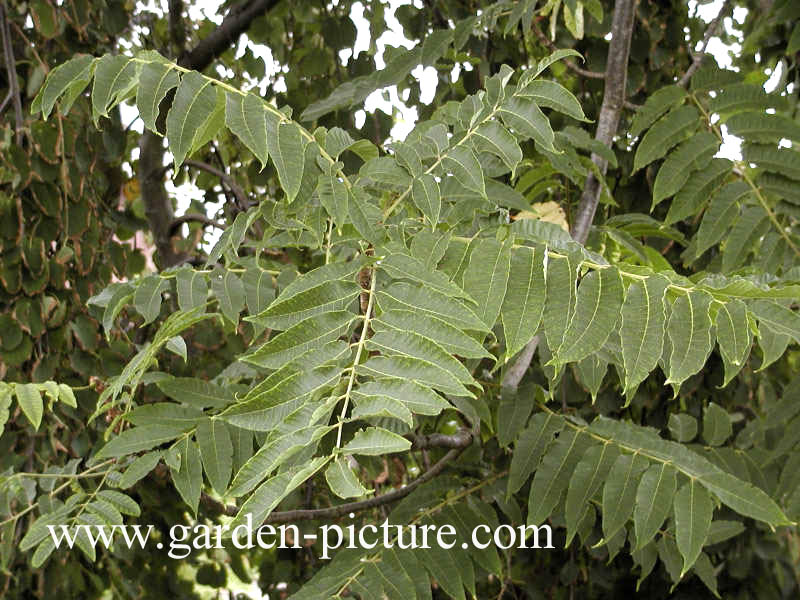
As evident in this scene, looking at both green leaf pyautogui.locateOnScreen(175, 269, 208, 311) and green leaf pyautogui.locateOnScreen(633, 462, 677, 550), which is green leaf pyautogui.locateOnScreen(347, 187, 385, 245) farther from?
green leaf pyautogui.locateOnScreen(633, 462, 677, 550)

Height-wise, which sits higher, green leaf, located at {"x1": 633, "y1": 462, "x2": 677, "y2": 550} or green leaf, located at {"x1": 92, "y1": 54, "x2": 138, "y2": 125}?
green leaf, located at {"x1": 92, "y1": 54, "x2": 138, "y2": 125}

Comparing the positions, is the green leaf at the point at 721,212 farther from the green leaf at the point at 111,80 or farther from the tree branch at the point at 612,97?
the green leaf at the point at 111,80

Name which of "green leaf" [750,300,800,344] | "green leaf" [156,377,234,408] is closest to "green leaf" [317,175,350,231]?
"green leaf" [156,377,234,408]

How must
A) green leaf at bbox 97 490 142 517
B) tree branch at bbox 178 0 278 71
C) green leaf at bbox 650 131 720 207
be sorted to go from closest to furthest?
green leaf at bbox 97 490 142 517 < green leaf at bbox 650 131 720 207 < tree branch at bbox 178 0 278 71

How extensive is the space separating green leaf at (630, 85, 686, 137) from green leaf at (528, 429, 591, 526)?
53 cm

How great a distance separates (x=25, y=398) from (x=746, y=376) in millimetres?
1693

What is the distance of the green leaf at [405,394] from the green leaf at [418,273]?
0.15m

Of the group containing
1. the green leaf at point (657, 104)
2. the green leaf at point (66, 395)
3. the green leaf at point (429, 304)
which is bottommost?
the green leaf at point (66, 395)

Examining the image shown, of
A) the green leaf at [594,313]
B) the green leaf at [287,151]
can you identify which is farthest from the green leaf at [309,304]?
the green leaf at [594,313]

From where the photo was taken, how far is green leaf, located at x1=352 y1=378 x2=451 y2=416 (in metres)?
0.72

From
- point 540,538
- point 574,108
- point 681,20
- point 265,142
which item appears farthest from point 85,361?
point 681,20

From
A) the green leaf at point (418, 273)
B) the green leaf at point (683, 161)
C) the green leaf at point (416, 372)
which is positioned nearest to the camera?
the green leaf at point (416, 372)

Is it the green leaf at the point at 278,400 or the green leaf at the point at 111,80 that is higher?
the green leaf at the point at 111,80

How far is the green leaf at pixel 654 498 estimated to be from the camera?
3.65 ft
